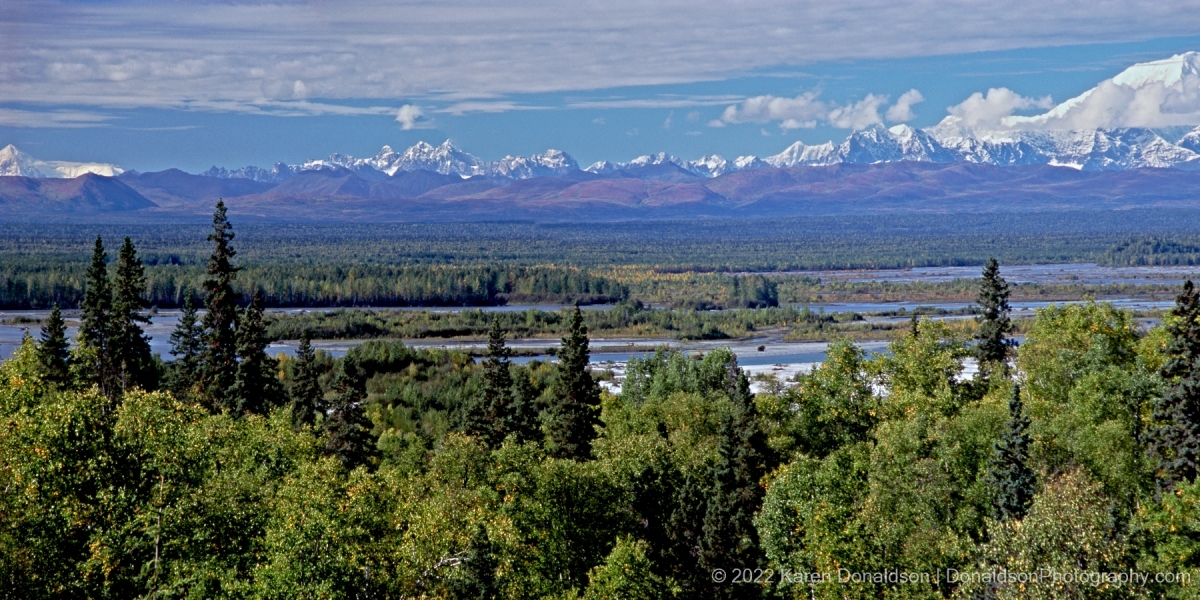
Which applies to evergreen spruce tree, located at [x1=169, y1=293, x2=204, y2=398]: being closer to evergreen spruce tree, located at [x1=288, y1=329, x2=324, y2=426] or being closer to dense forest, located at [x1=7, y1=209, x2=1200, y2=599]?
dense forest, located at [x1=7, y1=209, x2=1200, y2=599]

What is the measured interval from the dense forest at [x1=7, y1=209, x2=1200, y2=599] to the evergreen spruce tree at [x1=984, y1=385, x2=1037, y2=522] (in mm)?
100

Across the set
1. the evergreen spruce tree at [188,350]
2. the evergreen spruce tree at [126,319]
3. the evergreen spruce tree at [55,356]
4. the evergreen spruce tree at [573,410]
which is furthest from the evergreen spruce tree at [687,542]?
the evergreen spruce tree at [188,350]

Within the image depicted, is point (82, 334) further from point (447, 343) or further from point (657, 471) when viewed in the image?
point (447, 343)

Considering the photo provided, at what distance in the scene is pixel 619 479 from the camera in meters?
43.2

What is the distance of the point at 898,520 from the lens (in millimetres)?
39406

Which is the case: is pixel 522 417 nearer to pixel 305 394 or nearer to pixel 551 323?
pixel 305 394

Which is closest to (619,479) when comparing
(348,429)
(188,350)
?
(348,429)

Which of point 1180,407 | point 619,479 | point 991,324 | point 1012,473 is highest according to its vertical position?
point 991,324

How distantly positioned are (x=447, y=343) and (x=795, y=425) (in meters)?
90.3

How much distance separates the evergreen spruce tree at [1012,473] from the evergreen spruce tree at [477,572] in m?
16.7

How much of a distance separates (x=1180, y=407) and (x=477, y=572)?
24.1m

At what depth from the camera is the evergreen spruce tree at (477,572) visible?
3083cm

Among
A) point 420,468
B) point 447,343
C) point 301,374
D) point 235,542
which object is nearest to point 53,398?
point 235,542

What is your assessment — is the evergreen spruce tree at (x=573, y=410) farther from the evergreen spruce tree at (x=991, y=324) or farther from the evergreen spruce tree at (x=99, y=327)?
the evergreen spruce tree at (x=991, y=324)
